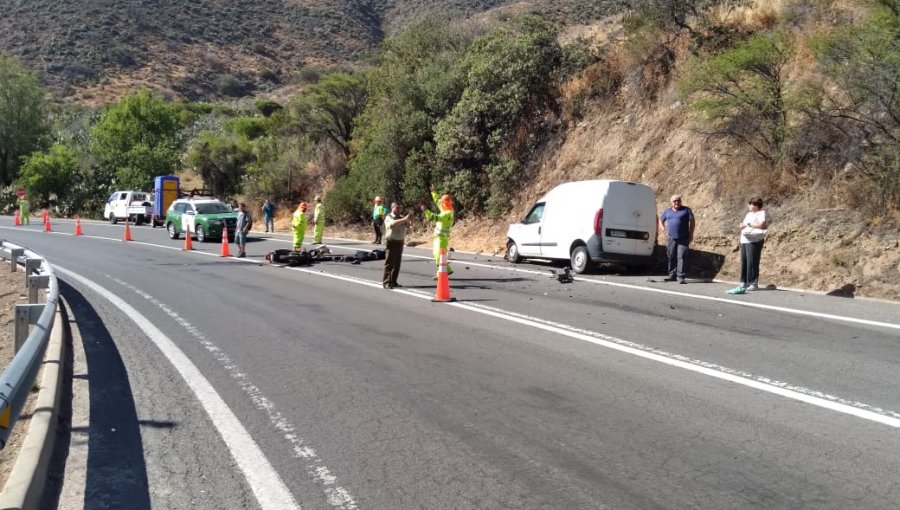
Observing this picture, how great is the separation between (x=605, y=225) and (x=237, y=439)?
1138cm

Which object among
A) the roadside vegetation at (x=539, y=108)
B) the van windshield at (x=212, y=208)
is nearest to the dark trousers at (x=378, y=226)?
the roadside vegetation at (x=539, y=108)

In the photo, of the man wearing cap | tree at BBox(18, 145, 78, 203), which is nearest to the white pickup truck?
tree at BBox(18, 145, 78, 203)

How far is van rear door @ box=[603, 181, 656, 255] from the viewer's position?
15.5 m

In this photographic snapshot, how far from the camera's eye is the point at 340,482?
4523mm

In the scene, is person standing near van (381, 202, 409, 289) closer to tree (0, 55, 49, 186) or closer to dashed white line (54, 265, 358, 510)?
dashed white line (54, 265, 358, 510)

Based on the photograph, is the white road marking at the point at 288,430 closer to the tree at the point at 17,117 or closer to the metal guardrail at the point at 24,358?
the metal guardrail at the point at 24,358

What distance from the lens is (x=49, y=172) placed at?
5266 cm

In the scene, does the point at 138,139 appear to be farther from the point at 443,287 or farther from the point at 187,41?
the point at 443,287

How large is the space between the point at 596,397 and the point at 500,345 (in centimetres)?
226

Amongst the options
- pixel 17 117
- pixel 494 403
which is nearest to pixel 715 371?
pixel 494 403

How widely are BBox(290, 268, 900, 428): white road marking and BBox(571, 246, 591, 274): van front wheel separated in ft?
17.2

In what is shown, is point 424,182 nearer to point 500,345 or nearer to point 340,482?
point 500,345

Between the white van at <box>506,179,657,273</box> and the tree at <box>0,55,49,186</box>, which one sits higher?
the tree at <box>0,55,49,186</box>

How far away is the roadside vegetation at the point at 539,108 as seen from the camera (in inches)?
586
